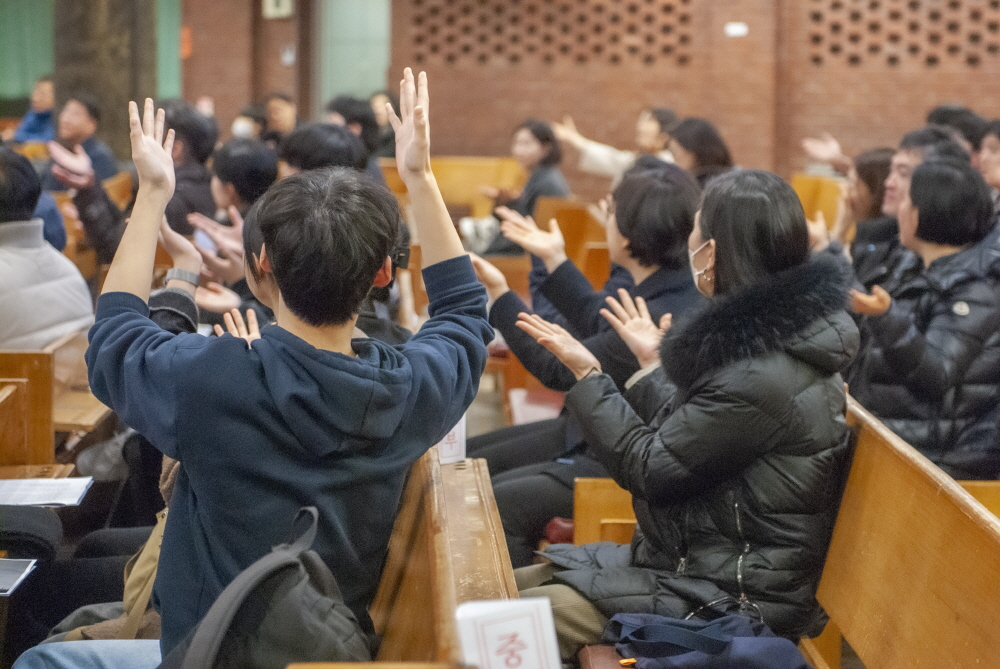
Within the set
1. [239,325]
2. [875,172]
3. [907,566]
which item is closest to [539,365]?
[239,325]

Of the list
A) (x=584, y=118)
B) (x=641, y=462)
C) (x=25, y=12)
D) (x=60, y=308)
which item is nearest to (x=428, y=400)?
(x=641, y=462)

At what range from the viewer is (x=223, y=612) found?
133cm

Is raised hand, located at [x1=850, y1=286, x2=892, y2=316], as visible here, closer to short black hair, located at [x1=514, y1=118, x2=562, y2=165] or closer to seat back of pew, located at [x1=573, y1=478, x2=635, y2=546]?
seat back of pew, located at [x1=573, y1=478, x2=635, y2=546]

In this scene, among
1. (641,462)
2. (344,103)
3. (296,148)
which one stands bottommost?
(641,462)

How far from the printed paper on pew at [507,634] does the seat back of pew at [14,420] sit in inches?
67.7

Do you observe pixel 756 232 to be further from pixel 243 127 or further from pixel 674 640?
pixel 243 127

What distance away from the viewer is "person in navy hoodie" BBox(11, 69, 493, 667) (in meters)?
1.53

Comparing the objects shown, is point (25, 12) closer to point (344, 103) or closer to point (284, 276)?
point (344, 103)

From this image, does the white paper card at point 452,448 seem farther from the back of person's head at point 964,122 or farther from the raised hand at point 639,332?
the back of person's head at point 964,122

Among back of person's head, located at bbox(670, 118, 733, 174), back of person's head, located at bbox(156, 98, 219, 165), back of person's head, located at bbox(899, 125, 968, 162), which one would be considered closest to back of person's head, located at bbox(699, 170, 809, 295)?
back of person's head, located at bbox(899, 125, 968, 162)

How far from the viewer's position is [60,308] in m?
3.20

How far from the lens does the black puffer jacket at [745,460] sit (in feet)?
6.77

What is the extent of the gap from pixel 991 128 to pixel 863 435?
13.2ft

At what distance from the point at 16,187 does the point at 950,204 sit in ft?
9.39
